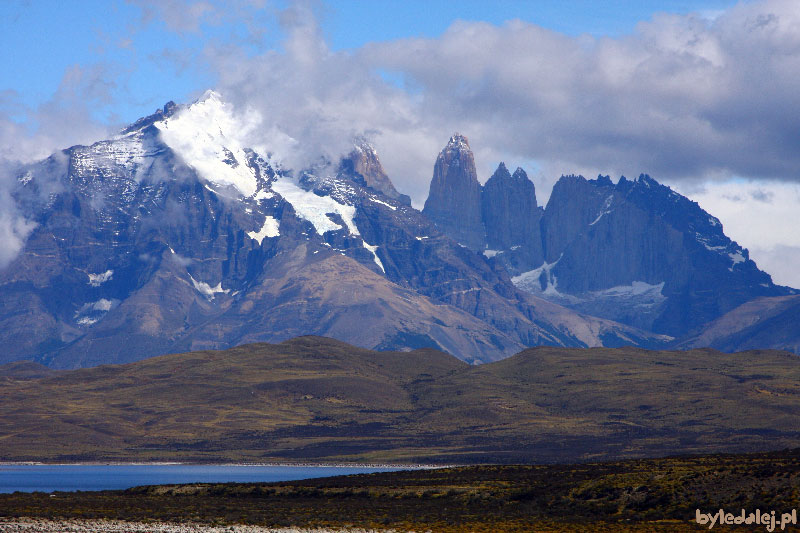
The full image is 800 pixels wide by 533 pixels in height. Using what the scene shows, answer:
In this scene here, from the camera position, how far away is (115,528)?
120 m

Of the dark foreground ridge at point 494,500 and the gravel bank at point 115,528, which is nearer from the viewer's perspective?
the gravel bank at point 115,528

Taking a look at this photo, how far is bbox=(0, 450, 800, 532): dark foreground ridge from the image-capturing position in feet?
399

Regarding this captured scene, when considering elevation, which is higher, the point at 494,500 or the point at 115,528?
the point at 115,528

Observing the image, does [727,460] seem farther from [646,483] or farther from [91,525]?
[91,525]

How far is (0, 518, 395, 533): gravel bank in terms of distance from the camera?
383 ft

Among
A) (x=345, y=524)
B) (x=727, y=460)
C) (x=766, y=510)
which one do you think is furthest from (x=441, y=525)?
(x=727, y=460)

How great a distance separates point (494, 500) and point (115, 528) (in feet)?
167

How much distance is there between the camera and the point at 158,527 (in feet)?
397

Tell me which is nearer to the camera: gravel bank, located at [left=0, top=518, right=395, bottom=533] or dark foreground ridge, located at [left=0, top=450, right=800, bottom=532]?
gravel bank, located at [left=0, top=518, right=395, bottom=533]

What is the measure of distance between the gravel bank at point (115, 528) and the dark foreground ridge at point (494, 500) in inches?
169

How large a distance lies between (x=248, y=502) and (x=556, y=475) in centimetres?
4566

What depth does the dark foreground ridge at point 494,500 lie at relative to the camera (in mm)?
121688

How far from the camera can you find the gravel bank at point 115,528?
383 feet

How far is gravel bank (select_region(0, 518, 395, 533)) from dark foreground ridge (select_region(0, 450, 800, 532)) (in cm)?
428
